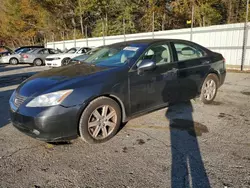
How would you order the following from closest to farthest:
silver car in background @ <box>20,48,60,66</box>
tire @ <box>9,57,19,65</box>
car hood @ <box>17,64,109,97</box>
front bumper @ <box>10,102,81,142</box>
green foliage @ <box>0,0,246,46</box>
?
front bumper @ <box>10,102,81,142</box>, car hood @ <box>17,64,109,97</box>, silver car in background @ <box>20,48,60,66</box>, tire @ <box>9,57,19,65</box>, green foliage @ <box>0,0,246,46</box>

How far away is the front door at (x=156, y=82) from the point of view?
135 inches

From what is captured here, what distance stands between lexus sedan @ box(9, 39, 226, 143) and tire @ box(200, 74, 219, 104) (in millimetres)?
244

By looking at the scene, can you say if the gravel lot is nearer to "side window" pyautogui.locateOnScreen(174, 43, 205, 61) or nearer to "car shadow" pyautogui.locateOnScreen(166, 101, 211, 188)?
"car shadow" pyautogui.locateOnScreen(166, 101, 211, 188)

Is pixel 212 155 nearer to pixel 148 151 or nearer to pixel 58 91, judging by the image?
pixel 148 151

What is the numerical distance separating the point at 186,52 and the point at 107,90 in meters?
2.12

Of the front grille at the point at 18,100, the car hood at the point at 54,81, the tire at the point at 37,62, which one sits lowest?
the tire at the point at 37,62

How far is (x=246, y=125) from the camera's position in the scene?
145 inches

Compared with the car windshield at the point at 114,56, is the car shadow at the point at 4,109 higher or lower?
lower

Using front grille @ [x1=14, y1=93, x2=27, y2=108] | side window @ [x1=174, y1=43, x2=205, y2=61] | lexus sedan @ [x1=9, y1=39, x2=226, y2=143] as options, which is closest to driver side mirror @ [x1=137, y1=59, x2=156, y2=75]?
lexus sedan @ [x1=9, y1=39, x2=226, y2=143]

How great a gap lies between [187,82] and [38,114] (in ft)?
9.40

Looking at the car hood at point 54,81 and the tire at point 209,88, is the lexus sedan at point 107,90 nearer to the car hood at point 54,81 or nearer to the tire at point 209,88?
the car hood at point 54,81

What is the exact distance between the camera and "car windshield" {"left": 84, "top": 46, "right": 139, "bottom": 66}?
3579 mm

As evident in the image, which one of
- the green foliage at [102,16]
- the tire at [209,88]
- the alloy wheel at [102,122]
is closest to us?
the alloy wheel at [102,122]

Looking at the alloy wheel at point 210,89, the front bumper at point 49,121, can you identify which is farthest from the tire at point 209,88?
the front bumper at point 49,121
